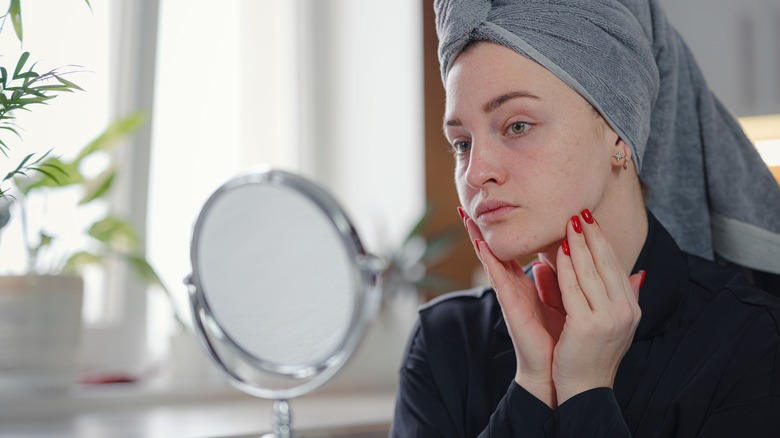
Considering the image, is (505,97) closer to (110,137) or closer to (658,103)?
(658,103)

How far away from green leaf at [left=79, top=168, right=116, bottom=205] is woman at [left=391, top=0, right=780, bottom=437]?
122cm

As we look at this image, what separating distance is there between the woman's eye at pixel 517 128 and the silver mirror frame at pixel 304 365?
0.30 meters

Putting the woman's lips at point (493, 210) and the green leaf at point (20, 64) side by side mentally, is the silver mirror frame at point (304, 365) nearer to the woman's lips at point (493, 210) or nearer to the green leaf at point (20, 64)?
the woman's lips at point (493, 210)

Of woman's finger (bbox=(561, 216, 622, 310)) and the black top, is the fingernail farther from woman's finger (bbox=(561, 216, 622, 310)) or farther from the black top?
the black top

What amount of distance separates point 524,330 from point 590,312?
9cm

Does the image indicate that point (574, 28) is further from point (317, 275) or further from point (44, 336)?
point (44, 336)

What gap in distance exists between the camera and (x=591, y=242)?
106cm

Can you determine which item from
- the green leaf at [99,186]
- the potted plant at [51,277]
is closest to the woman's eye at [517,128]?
the potted plant at [51,277]

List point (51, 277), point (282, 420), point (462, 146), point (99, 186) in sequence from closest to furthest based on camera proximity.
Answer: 1. point (462, 146)
2. point (282, 420)
3. point (51, 277)
4. point (99, 186)

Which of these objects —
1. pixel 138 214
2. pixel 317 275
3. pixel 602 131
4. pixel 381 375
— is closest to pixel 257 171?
pixel 317 275

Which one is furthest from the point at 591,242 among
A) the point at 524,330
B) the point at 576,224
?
the point at 524,330

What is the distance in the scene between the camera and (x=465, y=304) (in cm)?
134

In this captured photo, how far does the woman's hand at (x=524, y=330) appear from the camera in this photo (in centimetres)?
108

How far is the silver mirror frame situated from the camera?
125cm
